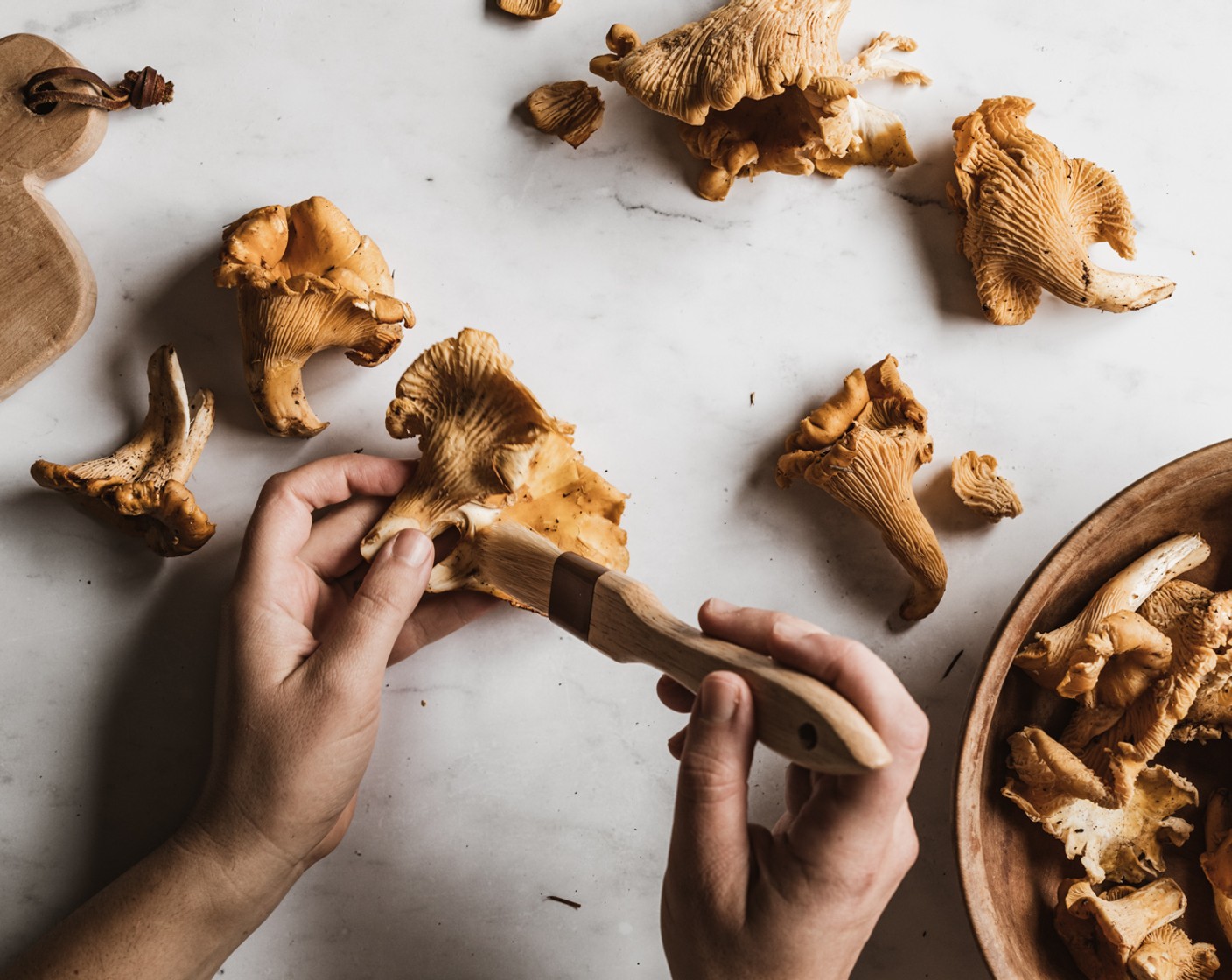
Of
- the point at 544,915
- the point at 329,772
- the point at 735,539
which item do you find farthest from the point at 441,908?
the point at 735,539

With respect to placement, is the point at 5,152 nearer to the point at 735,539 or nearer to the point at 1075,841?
the point at 735,539

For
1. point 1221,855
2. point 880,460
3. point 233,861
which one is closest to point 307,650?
point 233,861

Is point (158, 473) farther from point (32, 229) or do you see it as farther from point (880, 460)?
point (880, 460)

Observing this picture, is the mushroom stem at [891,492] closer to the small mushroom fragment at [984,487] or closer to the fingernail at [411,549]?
the small mushroom fragment at [984,487]

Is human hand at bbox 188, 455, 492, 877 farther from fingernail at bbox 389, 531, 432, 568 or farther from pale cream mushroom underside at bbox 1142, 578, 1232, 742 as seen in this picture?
pale cream mushroom underside at bbox 1142, 578, 1232, 742

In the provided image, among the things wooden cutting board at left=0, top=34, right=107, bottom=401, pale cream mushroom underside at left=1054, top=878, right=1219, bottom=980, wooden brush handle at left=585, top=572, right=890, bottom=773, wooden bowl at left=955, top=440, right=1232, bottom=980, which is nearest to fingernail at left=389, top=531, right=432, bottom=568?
wooden brush handle at left=585, top=572, right=890, bottom=773

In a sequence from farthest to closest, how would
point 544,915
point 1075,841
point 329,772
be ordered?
point 544,915
point 1075,841
point 329,772
